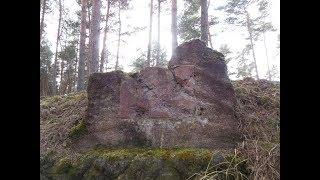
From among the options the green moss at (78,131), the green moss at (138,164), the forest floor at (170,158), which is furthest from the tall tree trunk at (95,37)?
the green moss at (138,164)

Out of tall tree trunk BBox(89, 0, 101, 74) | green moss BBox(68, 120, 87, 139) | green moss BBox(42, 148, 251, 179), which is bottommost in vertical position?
green moss BBox(42, 148, 251, 179)

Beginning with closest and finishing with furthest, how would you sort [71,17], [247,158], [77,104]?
[247,158] → [77,104] → [71,17]

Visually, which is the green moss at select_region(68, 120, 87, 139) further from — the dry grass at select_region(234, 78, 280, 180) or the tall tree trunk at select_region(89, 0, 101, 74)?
the tall tree trunk at select_region(89, 0, 101, 74)

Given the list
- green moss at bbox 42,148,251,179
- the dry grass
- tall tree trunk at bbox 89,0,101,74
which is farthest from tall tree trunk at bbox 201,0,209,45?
green moss at bbox 42,148,251,179

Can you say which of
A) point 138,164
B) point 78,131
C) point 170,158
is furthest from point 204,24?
point 138,164

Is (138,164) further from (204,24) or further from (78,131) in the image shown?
(204,24)

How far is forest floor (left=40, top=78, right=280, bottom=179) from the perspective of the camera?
4.90 metres

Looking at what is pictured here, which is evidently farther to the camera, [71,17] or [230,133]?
[71,17]

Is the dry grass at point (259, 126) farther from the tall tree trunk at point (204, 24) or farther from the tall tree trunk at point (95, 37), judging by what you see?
the tall tree trunk at point (95, 37)

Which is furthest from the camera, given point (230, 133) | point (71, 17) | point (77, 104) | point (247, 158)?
point (71, 17)
